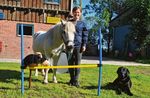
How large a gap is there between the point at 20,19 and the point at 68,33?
711 inches

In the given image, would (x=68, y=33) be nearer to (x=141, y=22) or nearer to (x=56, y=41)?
(x=56, y=41)

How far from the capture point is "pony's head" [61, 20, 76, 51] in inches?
449

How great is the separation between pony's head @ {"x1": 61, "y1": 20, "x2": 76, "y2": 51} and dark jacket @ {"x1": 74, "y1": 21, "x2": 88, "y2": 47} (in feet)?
1.68

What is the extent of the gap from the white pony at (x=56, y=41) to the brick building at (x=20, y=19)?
15.8m

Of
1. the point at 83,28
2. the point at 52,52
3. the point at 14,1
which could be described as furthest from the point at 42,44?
the point at 14,1

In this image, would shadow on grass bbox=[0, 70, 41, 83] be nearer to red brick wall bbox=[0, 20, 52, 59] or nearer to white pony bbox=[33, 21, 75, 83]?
white pony bbox=[33, 21, 75, 83]

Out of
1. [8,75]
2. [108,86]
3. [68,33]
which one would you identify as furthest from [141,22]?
[68,33]

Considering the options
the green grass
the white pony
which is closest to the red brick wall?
the green grass

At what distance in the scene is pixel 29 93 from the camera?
11.1 m

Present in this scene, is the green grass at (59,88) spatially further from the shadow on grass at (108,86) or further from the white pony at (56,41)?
the white pony at (56,41)

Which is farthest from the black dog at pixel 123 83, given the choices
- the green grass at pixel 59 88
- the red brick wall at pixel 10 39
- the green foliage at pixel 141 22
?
the green foliage at pixel 141 22

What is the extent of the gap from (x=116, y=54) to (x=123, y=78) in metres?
28.3

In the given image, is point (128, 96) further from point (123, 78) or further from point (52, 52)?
point (52, 52)

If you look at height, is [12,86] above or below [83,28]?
below
